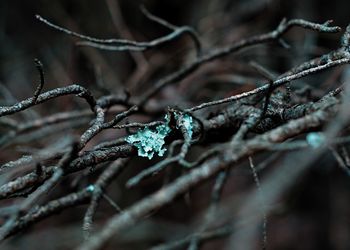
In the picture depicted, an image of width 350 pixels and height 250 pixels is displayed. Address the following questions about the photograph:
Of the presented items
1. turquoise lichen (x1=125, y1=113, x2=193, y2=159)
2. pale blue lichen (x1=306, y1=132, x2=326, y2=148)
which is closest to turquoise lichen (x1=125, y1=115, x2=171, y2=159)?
turquoise lichen (x1=125, y1=113, x2=193, y2=159)

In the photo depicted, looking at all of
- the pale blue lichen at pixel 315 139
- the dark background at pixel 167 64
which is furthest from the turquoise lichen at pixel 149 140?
the dark background at pixel 167 64

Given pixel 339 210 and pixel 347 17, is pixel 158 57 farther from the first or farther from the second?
pixel 339 210

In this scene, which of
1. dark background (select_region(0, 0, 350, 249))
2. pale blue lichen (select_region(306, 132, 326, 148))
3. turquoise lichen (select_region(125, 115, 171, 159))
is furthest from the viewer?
dark background (select_region(0, 0, 350, 249))

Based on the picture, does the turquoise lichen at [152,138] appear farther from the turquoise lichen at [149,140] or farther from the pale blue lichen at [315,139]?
the pale blue lichen at [315,139]

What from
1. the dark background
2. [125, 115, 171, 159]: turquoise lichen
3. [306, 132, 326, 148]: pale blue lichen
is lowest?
[306, 132, 326, 148]: pale blue lichen

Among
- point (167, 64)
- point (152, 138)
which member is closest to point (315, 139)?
point (152, 138)

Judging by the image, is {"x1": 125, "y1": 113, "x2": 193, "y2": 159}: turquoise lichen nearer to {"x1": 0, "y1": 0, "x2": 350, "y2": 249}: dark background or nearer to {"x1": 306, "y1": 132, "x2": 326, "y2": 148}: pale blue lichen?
{"x1": 306, "y1": 132, "x2": 326, "y2": 148}: pale blue lichen

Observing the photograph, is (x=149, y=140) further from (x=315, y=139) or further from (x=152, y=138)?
(x=315, y=139)

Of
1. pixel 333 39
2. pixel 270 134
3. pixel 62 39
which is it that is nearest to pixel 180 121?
pixel 270 134
